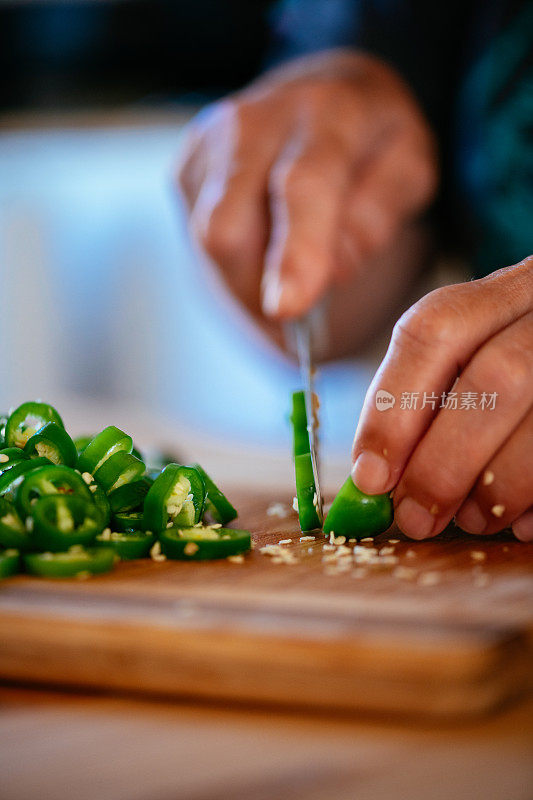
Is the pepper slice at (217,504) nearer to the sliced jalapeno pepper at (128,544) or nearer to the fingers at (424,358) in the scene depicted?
the sliced jalapeno pepper at (128,544)

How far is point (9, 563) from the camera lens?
3.76ft

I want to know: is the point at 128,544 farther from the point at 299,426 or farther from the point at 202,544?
the point at 299,426

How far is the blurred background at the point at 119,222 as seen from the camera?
448 cm

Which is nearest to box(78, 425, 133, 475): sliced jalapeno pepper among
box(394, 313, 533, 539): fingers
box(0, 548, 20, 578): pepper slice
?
box(0, 548, 20, 578): pepper slice

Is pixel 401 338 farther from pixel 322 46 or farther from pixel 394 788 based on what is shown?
pixel 322 46

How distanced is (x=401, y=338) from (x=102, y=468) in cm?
50

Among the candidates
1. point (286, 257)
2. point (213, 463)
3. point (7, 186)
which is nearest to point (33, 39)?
point (7, 186)

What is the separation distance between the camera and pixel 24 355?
552 centimetres

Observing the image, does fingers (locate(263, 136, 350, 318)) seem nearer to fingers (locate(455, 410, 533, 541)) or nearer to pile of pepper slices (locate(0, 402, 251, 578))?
pile of pepper slices (locate(0, 402, 251, 578))

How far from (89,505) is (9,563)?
0.13 m

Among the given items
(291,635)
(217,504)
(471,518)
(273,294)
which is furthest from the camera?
(273,294)

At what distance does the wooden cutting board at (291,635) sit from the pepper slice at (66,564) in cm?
2

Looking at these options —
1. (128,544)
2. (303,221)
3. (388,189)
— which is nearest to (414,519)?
(128,544)

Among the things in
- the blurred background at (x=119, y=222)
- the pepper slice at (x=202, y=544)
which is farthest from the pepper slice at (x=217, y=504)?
the blurred background at (x=119, y=222)
